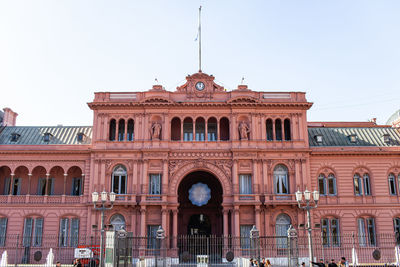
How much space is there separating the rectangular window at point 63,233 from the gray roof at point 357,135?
96.3 ft

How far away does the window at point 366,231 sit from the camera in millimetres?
41681

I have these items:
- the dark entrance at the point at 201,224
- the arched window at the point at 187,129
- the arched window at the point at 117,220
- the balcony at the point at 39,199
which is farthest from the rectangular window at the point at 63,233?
the arched window at the point at 187,129

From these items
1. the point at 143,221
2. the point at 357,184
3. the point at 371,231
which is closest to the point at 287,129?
the point at 357,184

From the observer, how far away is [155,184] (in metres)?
42.1

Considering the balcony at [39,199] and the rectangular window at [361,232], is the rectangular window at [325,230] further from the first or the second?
the balcony at [39,199]

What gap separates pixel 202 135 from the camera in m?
45.1

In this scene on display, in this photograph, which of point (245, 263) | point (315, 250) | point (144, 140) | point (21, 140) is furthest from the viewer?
point (21, 140)

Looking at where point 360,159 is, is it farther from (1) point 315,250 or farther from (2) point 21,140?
(2) point 21,140

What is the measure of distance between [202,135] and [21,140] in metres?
22.3

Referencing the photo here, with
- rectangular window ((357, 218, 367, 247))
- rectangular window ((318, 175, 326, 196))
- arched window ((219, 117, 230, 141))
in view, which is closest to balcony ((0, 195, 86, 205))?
arched window ((219, 117, 230, 141))

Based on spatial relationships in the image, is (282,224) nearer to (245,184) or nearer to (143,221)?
(245,184)

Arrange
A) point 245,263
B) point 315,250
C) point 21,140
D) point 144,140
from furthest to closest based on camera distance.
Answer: point 21,140 < point 144,140 < point 315,250 < point 245,263

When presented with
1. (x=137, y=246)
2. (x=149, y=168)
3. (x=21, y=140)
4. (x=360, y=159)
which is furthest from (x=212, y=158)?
(x=21, y=140)

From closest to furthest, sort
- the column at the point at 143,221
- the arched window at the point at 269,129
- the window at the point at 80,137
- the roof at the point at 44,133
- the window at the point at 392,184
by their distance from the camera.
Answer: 1. the column at the point at 143,221
2. the window at the point at 392,184
3. the arched window at the point at 269,129
4. the window at the point at 80,137
5. the roof at the point at 44,133
